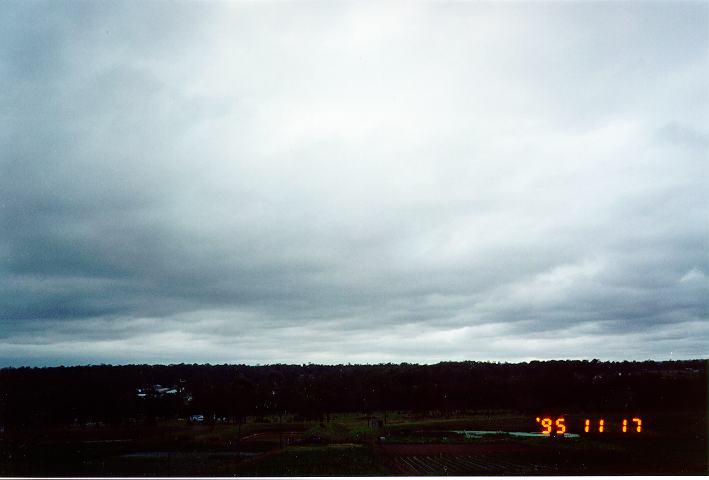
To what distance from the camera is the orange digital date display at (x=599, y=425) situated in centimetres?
2027

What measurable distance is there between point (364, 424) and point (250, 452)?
1583 centimetres

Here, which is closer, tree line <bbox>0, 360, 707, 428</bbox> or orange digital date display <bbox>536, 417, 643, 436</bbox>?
orange digital date display <bbox>536, 417, 643, 436</bbox>

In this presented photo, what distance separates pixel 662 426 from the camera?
24.0 meters

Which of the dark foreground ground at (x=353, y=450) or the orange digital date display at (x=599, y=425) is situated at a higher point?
the orange digital date display at (x=599, y=425)

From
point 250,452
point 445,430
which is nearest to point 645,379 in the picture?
point 445,430

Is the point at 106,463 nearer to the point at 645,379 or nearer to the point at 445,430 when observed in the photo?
the point at 445,430

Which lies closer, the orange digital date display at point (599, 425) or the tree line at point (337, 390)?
the orange digital date display at point (599, 425)

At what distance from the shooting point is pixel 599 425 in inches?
803

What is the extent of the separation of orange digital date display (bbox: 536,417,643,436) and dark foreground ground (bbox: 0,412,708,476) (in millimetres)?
825

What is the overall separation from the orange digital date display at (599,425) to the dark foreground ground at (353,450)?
825 millimetres

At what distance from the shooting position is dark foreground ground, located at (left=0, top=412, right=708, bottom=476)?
85.1 ft

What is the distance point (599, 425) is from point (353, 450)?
18.2 metres

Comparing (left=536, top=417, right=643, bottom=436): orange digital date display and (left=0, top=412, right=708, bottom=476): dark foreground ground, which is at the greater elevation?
(left=536, top=417, right=643, bottom=436): orange digital date display

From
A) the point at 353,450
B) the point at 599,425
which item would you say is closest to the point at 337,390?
the point at 353,450
